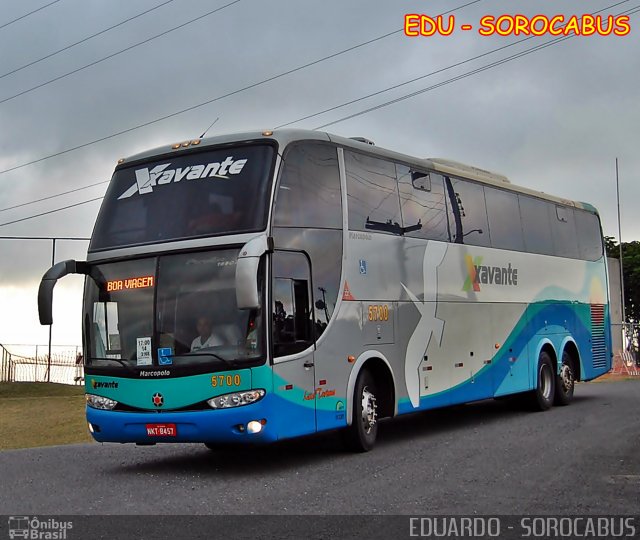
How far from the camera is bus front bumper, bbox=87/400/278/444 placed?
1073 cm

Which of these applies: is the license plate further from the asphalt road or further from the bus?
the asphalt road

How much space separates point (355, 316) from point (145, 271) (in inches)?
114

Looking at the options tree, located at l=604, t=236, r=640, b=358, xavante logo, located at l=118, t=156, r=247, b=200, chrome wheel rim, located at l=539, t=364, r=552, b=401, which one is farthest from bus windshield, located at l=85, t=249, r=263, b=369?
tree, located at l=604, t=236, r=640, b=358

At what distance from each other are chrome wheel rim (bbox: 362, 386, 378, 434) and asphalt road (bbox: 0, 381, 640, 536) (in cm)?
38

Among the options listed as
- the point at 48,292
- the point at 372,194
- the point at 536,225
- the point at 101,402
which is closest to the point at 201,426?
the point at 101,402

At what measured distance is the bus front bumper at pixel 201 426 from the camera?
35.2 ft

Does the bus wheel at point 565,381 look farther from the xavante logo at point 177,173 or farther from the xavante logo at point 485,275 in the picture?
the xavante logo at point 177,173

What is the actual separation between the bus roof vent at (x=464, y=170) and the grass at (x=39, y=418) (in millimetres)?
8709

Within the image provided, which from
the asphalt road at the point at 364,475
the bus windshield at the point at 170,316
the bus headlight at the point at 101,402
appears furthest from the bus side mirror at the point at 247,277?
the bus headlight at the point at 101,402

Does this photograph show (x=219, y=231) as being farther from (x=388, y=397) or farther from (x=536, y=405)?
(x=536, y=405)

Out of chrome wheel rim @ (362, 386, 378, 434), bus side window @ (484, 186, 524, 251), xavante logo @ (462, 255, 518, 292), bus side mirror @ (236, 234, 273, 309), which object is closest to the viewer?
bus side mirror @ (236, 234, 273, 309)

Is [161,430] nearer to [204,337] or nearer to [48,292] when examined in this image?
[204,337]

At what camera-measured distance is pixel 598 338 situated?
69.9 feet

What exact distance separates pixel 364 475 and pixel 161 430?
246 centimetres
